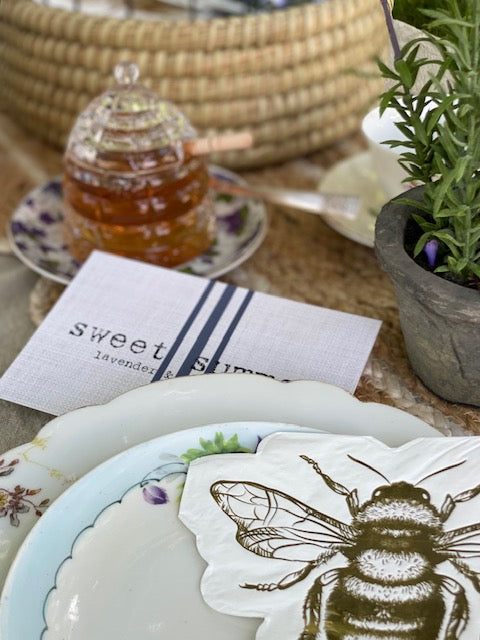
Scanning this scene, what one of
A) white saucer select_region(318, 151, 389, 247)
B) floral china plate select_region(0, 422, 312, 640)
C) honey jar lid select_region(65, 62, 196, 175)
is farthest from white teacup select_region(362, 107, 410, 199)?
floral china plate select_region(0, 422, 312, 640)

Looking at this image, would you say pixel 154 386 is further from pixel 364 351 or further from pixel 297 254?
pixel 297 254

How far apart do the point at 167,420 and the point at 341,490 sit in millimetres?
83

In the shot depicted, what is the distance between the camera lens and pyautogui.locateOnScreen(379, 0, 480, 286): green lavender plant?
31 centimetres

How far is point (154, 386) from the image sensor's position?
0.36 metres

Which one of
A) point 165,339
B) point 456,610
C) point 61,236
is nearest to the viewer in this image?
point 456,610

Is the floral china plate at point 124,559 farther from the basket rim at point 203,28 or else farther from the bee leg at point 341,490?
the basket rim at point 203,28

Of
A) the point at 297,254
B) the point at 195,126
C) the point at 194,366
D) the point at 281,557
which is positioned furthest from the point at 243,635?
the point at 195,126

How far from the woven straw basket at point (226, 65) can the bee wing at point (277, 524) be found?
0.36 m

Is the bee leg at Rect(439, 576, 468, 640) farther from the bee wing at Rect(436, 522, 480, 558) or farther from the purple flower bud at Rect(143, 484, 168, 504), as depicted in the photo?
the purple flower bud at Rect(143, 484, 168, 504)

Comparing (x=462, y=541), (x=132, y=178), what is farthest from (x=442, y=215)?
(x=132, y=178)

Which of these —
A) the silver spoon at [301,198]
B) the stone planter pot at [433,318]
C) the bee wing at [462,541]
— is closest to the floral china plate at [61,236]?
the silver spoon at [301,198]

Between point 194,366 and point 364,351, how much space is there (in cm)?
9

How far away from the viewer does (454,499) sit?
0.31 m

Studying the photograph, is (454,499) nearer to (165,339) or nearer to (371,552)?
(371,552)
